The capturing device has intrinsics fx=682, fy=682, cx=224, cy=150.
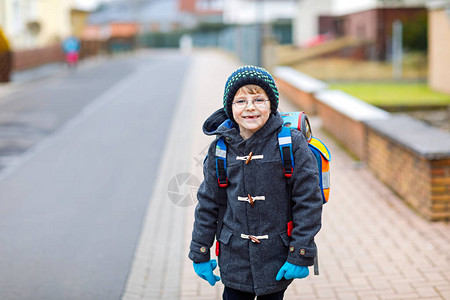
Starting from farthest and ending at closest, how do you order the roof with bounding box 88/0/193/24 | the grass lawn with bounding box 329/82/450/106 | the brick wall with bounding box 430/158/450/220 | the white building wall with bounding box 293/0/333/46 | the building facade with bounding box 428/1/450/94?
1. the roof with bounding box 88/0/193/24
2. the white building wall with bounding box 293/0/333/46
3. the building facade with bounding box 428/1/450/94
4. the grass lawn with bounding box 329/82/450/106
5. the brick wall with bounding box 430/158/450/220

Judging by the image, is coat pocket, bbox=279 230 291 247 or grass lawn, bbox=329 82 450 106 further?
grass lawn, bbox=329 82 450 106

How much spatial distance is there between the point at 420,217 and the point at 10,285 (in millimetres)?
3770

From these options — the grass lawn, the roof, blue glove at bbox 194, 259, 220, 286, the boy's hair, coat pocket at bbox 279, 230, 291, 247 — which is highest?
the roof

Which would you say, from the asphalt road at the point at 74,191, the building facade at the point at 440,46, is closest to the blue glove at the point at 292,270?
the asphalt road at the point at 74,191

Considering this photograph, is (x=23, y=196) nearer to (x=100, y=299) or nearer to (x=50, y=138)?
(x=100, y=299)

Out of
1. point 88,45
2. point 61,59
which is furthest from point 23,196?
point 88,45

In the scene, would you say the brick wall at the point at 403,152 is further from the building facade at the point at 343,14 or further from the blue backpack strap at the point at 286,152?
the building facade at the point at 343,14

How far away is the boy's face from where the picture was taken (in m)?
3.04

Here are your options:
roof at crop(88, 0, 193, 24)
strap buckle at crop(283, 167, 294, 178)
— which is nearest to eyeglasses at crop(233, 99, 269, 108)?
strap buckle at crop(283, 167, 294, 178)

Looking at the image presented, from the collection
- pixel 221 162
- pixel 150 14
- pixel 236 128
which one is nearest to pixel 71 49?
pixel 236 128

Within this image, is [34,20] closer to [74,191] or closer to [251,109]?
[74,191]

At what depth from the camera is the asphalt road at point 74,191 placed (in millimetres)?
5359

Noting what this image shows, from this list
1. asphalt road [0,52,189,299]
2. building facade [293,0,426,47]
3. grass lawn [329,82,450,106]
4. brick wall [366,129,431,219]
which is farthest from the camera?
building facade [293,0,426,47]

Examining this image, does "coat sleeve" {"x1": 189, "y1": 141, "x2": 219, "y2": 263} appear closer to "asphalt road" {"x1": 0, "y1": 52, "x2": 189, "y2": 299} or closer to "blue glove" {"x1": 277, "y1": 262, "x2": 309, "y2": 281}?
"blue glove" {"x1": 277, "y1": 262, "x2": 309, "y2": 281}
